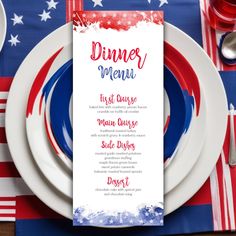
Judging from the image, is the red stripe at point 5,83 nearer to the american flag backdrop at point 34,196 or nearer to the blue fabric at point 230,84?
the american flag backdrop at point 34,196

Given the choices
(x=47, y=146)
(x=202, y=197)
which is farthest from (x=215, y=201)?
(x=47, y=146)

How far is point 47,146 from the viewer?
2.00 ft

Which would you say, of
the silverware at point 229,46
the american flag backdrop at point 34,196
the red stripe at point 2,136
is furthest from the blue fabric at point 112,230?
the silverware at point 229,46

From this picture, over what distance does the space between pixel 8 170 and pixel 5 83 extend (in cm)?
12

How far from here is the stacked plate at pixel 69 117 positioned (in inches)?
23.8

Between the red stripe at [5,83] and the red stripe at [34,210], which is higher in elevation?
the red stripe at [5,83]

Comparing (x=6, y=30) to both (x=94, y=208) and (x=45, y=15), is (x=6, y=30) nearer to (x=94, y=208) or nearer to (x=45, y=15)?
(x=45, y=15)

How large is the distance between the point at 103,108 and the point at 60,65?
3.2 inches

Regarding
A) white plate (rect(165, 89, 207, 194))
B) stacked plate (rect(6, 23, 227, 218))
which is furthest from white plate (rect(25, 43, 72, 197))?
white plate (rect(165, 89, 207, 194))

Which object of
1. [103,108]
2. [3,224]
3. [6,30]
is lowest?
A: [3,224]

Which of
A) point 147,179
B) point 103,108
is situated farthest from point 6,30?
point 147,179

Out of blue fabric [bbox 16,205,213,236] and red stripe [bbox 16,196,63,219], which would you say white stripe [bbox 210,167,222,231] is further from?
red stripe [bbox 16,196,63,219]

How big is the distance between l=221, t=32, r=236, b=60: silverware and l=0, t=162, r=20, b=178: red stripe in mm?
329

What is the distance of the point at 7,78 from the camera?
0.65 metres
